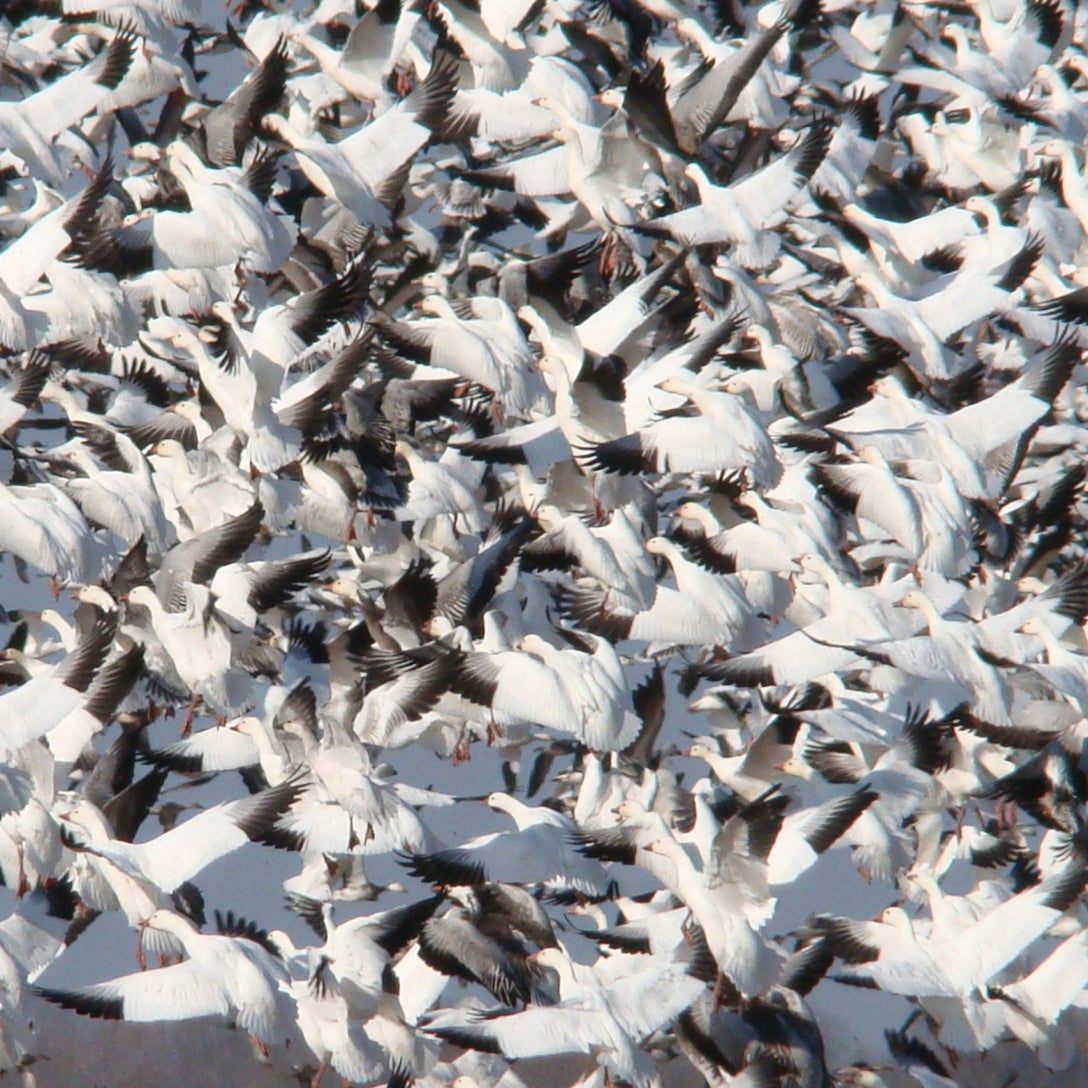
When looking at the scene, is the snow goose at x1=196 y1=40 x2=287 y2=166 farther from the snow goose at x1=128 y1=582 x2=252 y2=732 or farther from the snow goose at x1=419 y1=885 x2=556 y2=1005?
the snow goose at x1=419 y1=885 x2=556 y2=1005

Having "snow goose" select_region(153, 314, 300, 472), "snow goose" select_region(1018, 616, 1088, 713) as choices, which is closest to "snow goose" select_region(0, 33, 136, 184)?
"snow goose" select_region(153, 314, 300, 472)

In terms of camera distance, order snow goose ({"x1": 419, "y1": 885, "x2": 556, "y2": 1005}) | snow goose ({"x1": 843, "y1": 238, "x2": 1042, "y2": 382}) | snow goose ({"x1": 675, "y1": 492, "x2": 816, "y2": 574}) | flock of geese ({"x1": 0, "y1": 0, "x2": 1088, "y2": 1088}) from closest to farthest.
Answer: flock of geese ({"x1": 0, "y1": 0, "x2": 1088, "y2": 1088})
snow goose ({"x1": 419, "y1": 885, "x2": 556, "y2": 1005})
snow goose ({"x1": 675, "y1": 492, "x2": 816, "y2": 574})
snow goose ({"x1": 843, "y1": 238, "x2": 1042, "y2": 382})

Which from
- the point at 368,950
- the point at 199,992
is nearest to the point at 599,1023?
the point at 368,950

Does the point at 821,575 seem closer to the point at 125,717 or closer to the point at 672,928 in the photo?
the point at 672,928

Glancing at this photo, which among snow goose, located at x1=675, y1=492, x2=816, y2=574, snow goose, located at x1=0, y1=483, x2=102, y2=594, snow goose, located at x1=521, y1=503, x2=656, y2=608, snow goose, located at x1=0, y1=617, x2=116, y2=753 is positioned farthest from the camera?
snow goose, located at x1=675, y1=492, x2=816, y2=574

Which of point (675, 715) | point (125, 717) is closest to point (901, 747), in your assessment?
point (125, 717)

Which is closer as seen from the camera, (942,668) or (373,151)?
(942,668)

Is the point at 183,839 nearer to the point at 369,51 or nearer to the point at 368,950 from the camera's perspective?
the point at 368,950
